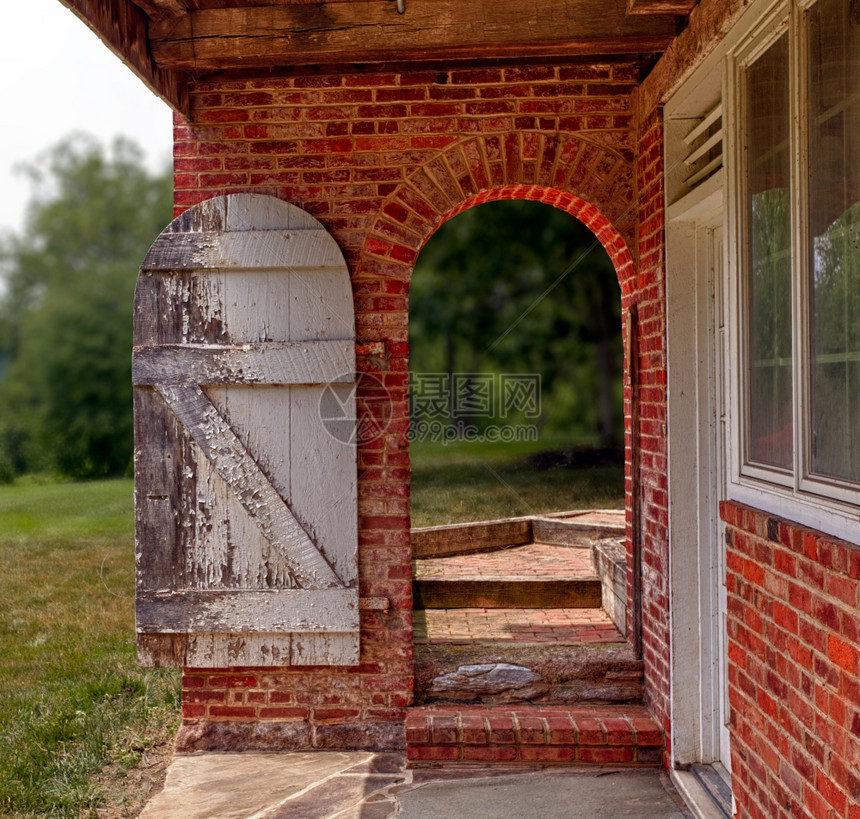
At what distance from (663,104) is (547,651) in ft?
8.71

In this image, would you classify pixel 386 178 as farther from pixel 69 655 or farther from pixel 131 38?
pixel 69 655

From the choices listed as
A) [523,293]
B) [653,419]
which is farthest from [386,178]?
[523,293]

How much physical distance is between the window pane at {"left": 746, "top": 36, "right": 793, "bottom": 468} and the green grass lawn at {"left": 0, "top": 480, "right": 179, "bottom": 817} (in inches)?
127

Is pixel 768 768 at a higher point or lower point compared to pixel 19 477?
lower

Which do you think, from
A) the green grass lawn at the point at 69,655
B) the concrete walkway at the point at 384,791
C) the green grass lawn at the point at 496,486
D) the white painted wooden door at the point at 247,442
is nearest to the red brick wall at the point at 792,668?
the concrete walkway at the point at 384,791

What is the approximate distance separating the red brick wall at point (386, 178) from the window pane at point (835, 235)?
193 cm

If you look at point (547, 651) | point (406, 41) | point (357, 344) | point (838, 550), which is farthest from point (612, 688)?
point (406, 41)

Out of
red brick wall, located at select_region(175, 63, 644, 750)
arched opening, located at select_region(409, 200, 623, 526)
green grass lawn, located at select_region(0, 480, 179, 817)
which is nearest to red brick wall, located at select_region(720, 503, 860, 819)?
red brick wall, located at select_region(175, 63, 644, 750)

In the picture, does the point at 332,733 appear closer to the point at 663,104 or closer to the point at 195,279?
the point at 195,279

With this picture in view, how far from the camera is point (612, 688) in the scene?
4.18 meters

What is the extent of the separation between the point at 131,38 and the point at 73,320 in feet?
17.4

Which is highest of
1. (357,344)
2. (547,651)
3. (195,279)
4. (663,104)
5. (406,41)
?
(406,41)

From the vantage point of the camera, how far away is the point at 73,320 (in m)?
8.29

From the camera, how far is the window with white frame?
1985mm
